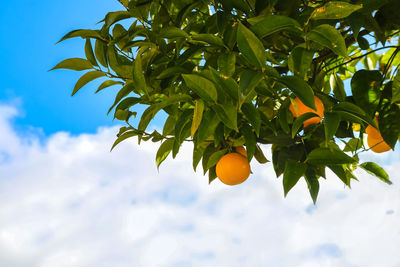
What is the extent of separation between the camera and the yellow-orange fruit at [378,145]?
1.09m

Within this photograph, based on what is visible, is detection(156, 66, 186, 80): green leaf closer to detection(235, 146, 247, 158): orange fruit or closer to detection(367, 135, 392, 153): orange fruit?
detection(235, 146, 247, 158): orange fruit

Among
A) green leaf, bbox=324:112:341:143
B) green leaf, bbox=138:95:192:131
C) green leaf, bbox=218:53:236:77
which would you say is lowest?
green leaf, bbox=324:112:341:143

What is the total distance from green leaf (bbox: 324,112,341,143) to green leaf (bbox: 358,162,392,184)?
43cm

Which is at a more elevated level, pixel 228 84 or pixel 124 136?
pixel 124 136

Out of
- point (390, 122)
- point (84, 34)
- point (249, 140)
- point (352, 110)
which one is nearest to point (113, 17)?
point (84, 34)

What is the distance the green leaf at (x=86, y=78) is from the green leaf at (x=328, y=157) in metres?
0.54

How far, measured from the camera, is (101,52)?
959 mm

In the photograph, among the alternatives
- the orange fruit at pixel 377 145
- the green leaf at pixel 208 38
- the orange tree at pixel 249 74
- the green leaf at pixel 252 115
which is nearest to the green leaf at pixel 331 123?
the orange tree at pixel 249 74

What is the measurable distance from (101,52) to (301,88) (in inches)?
20.0

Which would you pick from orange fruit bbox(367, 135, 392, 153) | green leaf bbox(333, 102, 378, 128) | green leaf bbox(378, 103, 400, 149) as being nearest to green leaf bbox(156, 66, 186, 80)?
green leaf bbox(333, 102, 378, 128)

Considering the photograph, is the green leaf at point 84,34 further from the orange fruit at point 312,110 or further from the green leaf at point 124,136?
the orange fruit at point 312,110

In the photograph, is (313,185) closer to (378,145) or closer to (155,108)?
(378,145)

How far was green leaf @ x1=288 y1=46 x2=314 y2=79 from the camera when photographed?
0.75 meters

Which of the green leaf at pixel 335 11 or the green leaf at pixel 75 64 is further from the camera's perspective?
the green leaf at pixel 75 64
